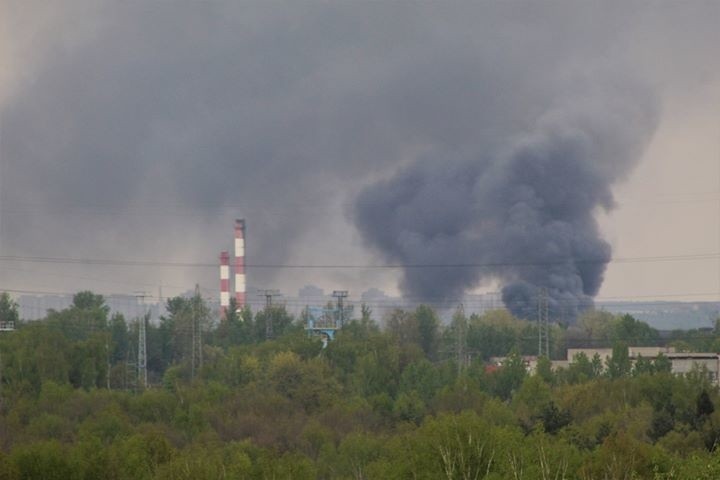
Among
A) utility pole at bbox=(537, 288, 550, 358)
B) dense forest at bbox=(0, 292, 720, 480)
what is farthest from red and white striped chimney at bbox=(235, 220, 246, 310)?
utility pole at bbox=(537, 288, 550, 358)

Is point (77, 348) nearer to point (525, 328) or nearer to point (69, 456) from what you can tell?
point (69, 456)

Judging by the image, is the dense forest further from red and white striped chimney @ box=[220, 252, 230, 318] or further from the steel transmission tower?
red and white striped chimney @ box=[220, 252, 230, 318]

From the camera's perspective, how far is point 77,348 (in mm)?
55719

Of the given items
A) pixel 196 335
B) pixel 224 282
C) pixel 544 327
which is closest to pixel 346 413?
pixel 544 327

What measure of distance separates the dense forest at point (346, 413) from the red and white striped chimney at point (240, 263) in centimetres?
986

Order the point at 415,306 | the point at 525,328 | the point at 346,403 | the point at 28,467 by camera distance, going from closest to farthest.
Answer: the point at 28,467 → the point at 346,403 → the point at 525,328 → the point at 415,306

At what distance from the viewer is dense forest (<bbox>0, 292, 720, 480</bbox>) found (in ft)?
104

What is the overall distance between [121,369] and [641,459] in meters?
31.7

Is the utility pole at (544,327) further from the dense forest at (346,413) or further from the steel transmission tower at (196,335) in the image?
the steel transmission tower at (196,335)

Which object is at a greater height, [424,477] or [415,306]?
[415,306]

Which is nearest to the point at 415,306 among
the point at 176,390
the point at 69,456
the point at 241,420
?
the point at 176,390

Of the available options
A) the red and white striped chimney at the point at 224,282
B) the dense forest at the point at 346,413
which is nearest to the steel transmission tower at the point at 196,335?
the dense forest at the point at 346,413

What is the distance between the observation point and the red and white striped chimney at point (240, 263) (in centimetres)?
8362

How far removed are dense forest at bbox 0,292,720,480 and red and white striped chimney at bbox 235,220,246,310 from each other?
986cm
